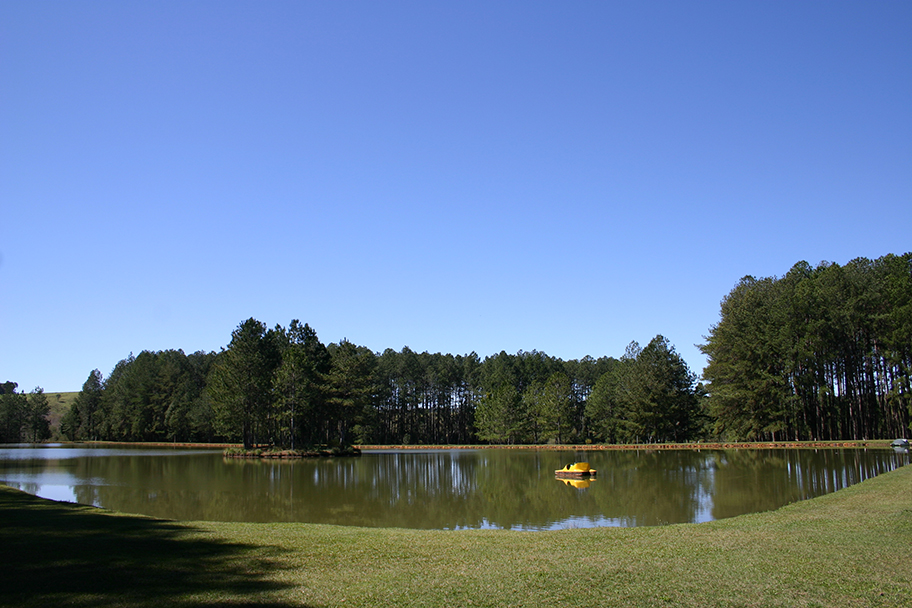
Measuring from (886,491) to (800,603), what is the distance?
54.2 feet

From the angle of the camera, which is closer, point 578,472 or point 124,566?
point 124,566

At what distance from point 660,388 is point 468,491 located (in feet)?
→ 168

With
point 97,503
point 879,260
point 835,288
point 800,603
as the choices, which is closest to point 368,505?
point 97,503

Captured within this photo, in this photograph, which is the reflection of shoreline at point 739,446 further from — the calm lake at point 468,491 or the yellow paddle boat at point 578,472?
the yellow paddle boat at point 578,472

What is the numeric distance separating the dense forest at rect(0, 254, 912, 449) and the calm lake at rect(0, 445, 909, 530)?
18.9 m

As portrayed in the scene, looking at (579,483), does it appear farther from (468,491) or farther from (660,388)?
(660,388)

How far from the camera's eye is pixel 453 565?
401 inches

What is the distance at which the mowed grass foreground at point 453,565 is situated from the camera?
8141 mm

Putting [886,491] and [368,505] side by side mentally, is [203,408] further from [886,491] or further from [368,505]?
[886,491]

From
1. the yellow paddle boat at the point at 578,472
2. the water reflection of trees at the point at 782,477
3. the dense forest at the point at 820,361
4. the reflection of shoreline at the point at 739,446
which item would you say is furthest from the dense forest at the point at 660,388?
the yellow paddle boat at the point at 578,472

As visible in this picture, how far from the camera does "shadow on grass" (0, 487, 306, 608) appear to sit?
313 inches

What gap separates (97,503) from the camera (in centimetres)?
2391

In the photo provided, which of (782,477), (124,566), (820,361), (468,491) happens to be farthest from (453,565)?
(820,361)

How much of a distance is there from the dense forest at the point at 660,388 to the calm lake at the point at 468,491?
1894cm
